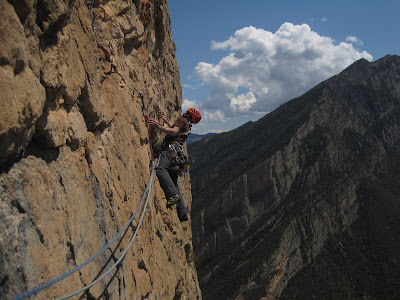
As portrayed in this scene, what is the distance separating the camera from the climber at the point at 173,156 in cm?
765

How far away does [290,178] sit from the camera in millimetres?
102000

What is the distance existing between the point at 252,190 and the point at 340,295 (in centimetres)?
3712

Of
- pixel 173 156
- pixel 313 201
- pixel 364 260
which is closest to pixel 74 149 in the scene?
pixel 173 156

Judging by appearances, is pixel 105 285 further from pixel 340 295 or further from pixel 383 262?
pixel 383 262

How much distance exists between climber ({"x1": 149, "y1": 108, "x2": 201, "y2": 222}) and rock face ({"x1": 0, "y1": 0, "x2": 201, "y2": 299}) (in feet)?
1.14

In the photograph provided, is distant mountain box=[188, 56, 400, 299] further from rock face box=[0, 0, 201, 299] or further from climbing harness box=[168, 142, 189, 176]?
rock face box=[0, 0, 201, 299]

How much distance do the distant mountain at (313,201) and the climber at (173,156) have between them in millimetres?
75355

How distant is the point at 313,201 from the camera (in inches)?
3757

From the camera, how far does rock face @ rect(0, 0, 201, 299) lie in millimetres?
A: 2961

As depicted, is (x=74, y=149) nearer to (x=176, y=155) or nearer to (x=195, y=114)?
(x=176, y=155)

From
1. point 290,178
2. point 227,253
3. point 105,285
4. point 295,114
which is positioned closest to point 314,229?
point 290,178

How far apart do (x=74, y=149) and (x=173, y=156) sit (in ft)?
11.8

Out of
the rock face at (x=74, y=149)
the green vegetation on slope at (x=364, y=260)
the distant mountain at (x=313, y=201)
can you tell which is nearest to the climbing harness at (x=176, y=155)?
the rock face at (x=74, y=149)

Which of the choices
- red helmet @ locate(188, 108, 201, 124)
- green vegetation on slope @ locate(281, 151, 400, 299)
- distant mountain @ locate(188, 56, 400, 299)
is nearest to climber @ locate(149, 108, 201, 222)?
red helmet @ locate(188, 108, 201, 124)
